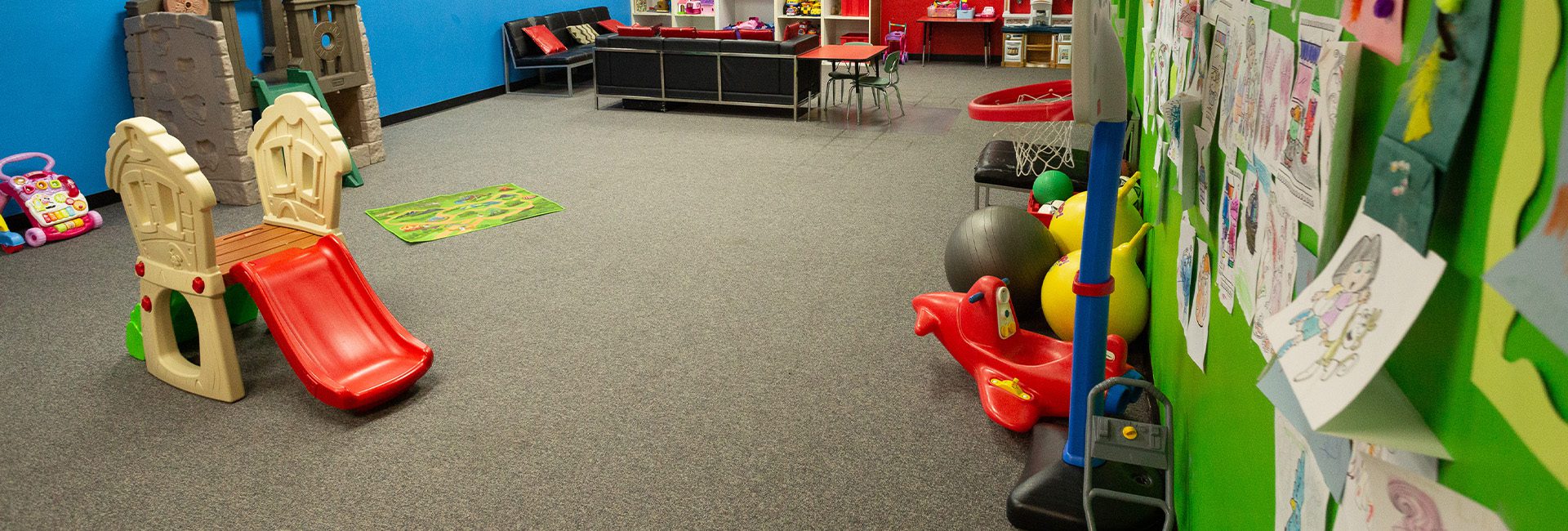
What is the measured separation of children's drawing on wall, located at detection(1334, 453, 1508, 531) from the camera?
26.4 inches

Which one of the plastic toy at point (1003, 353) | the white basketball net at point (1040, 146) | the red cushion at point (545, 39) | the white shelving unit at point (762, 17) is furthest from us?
the white shelving unit at point (762, 17)

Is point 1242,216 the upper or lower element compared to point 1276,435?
upper

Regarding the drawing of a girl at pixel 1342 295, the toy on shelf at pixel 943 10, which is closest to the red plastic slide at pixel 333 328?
the drawing of a girl at pixel 1342 295

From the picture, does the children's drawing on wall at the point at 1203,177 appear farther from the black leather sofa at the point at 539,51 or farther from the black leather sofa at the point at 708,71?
the black leather sofa at the point at 539,51

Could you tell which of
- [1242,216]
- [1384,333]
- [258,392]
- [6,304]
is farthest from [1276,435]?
[6,304]

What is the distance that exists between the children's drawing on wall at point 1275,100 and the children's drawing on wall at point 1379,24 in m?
0.21

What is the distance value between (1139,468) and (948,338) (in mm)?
828

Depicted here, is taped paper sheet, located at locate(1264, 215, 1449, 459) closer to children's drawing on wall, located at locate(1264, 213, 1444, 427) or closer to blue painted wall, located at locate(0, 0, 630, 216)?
children's drawing on wall, located at locate(1264, 213, 1444, 427)

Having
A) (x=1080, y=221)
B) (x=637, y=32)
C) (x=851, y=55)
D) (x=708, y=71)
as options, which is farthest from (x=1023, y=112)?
(x=637, y=32)

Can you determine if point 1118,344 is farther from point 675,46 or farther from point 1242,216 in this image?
point 675,46

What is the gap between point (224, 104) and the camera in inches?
205

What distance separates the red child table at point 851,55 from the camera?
7.54 metres

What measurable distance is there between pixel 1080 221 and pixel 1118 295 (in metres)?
0.48

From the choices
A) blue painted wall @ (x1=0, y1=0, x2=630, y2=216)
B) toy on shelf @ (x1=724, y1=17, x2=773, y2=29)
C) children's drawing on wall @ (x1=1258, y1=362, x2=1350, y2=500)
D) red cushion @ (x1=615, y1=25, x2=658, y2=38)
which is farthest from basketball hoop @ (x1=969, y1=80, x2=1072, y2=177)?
toy on shelf @ (x1=724, y1=17, x2=773, y2=29)
